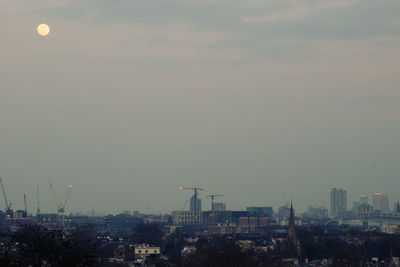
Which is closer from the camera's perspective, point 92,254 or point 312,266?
point 92,254

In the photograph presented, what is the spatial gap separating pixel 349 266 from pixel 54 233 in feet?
276

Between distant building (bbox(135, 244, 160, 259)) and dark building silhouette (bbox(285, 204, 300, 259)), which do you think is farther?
dark building silhouette (bbox(285, 204, 300, 259))

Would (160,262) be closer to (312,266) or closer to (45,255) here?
(312,266)

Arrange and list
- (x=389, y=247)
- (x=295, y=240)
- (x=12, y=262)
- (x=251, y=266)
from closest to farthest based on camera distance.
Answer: (x=12, y=262)
(x=251, y=266)
(x=295, y=240)
(x=389, y=247)

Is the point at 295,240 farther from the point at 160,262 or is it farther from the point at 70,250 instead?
the point at 70,250

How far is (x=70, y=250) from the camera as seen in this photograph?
40375 millimetres

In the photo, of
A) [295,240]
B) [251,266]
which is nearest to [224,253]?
[251,266]

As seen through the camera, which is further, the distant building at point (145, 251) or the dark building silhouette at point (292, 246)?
the dark building silhouette at point (292, 246)

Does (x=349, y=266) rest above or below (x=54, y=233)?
below

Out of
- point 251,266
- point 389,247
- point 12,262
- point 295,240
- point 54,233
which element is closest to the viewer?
point 12,262

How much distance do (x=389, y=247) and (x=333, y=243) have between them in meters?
13.0

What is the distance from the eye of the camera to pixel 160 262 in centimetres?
11525

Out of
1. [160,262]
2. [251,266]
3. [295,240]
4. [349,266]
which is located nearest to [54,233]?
[251,266]

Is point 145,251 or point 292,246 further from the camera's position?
point 292,246
